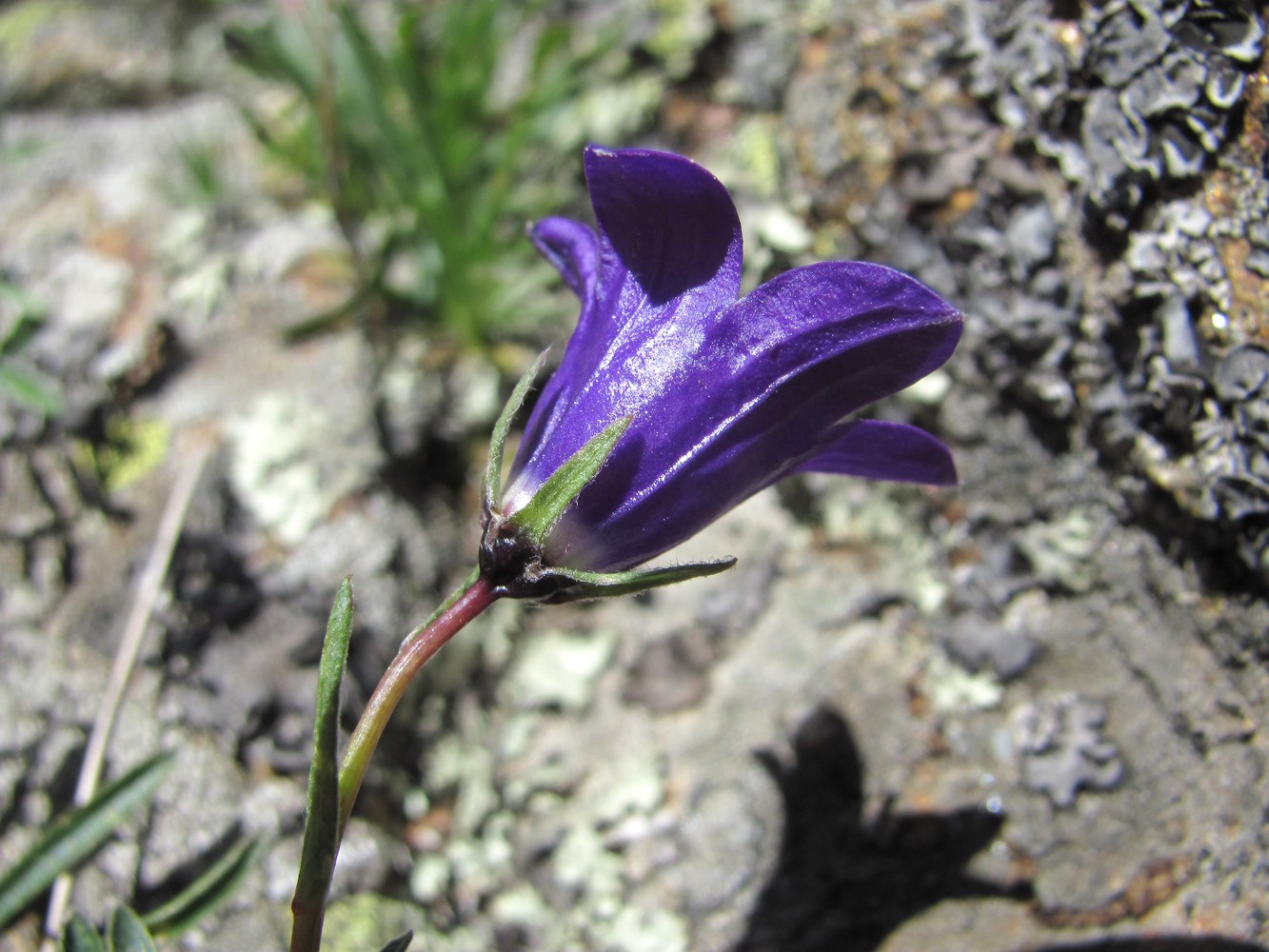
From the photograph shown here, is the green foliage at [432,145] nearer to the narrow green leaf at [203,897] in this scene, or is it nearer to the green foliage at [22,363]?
the green foliage at [22,363]

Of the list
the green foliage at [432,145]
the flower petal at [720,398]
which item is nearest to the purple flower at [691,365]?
the flower petal at [720,398]

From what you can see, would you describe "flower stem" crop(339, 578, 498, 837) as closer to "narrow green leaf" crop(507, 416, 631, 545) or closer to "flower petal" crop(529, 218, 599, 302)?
"narrow green leaf" crop(507, 416, 631, 545)

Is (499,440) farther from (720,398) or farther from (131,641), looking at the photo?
(131,641)

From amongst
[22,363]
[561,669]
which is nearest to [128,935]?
[561,669]

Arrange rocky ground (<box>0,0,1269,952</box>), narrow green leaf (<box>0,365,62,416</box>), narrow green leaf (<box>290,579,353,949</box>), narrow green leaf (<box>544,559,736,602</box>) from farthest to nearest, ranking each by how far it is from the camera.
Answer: narrow green leaf (<box>0,365,62,416</box>), rocky ground (<box>0,0,1269,952</box>), narrow green leaf (<box>544,559,736,602</box>), narrow green leaf (<box>290,579,353,949</box>)

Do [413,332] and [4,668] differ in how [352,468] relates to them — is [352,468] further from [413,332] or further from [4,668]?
[4,668]

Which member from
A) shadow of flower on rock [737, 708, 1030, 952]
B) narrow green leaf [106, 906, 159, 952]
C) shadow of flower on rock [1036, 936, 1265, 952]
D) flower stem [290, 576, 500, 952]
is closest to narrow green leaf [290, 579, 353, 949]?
flower stem [290, 576, 500, 952]
